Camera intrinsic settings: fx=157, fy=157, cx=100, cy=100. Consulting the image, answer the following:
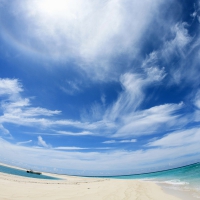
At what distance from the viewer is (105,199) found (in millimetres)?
10945

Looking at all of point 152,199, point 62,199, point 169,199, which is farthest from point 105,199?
point 169,199

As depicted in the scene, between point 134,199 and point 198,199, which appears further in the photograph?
point 198,199

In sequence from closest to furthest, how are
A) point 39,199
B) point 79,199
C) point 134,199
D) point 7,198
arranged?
point 7,198, point 39,199, point 79,199, point 134,199

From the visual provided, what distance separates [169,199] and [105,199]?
18.1ft

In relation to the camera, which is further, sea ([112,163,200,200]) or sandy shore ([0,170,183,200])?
sea ([112,163,200,200])

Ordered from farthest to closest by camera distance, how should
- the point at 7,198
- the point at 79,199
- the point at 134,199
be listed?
the point at 134,199
the point at 79,199
the point at 7,198

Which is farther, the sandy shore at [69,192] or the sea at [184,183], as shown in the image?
the sea at [184,183]

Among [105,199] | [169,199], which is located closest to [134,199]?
[105,199]

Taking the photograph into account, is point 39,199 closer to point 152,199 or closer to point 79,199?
point 79,199

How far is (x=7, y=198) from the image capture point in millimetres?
8922

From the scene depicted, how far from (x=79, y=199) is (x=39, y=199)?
2.58m

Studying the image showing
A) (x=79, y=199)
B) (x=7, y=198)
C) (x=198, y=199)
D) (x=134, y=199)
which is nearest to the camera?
(x=7, y=198)

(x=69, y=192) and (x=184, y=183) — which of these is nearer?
(x=69, y=192)

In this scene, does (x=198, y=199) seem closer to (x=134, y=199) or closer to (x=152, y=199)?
(x=152, y=199)
